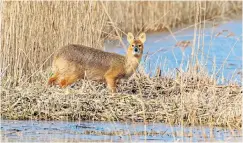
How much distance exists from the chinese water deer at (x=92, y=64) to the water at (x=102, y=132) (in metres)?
1.57

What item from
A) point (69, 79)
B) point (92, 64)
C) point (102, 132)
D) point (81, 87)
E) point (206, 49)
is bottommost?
point (102, 132)

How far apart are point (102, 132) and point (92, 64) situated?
2.33 metres

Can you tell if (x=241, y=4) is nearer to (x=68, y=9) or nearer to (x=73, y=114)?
(x=68, y=9)

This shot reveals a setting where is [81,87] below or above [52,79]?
below

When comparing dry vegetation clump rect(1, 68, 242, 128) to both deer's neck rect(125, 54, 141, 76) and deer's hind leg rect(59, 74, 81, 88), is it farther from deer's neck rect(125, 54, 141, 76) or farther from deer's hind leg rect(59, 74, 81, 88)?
deer's neck rect(125, 54, 141, 76)

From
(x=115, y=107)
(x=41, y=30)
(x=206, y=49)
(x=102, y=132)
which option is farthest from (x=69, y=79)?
(x=206, y=49)

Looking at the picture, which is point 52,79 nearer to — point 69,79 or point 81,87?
point 69,79

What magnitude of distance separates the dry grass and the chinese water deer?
0.63ft

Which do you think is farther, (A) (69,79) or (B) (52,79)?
(B) (52,79)

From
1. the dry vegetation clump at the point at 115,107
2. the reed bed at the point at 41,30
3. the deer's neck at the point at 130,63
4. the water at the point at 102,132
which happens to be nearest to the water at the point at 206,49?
the reed bed at the point at 41,30

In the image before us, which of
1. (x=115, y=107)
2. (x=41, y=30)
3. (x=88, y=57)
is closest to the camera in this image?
(x=115, y=107)

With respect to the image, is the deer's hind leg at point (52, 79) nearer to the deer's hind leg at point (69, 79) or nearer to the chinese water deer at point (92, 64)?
the chinese water deer at point (92, 64)

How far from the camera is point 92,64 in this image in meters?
10.4

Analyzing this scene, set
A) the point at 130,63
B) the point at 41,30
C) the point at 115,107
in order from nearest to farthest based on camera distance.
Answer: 1. the point at 115,107
2. the point at 130,63
3. the point at 41,30
